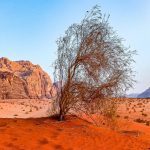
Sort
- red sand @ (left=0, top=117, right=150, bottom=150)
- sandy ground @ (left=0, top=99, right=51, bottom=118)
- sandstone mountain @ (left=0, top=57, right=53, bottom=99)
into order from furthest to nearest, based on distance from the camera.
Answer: sandstone mountain @ (left=0, top=57, right=53, bottom=99), sandy ground @ (left=0, top=99, right=51, bottom=118), red sand @ (left=0, top=117, right=150, bottom=150)

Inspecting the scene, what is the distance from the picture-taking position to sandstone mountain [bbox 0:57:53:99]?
94.3m

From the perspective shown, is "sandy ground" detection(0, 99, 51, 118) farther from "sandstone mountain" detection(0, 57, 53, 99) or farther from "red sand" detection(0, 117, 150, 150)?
"sandstone mountain" detection(0, 57, 53, 99)

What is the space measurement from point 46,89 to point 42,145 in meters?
122

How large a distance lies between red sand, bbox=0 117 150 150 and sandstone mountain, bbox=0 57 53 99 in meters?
76.2

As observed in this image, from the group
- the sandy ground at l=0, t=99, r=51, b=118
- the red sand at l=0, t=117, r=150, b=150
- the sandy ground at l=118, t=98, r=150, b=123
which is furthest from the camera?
the sandy ground at l=0, t=99, r=51, b=118

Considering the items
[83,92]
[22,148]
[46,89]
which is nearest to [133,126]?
[83,92]

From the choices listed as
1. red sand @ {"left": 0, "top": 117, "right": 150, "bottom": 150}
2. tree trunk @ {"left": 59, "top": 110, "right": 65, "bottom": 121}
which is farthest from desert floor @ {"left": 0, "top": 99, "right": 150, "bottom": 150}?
tree trunk @ {"left": 59, "top": 110, "right": 65, "bottom": 121}

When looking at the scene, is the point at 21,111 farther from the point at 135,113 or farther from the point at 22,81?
the point at 22,81

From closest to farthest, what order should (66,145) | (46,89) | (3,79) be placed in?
(66,145) < (3,79) < (46,89)

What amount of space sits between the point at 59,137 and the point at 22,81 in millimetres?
91669

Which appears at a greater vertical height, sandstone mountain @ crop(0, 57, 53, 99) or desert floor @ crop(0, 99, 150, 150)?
sandstone mountain @ crop(0, 57, 53, 99)

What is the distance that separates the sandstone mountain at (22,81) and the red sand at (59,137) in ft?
250

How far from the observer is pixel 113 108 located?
17859 millimetres

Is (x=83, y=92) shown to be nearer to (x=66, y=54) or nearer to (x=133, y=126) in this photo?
(x=66, y=54)
